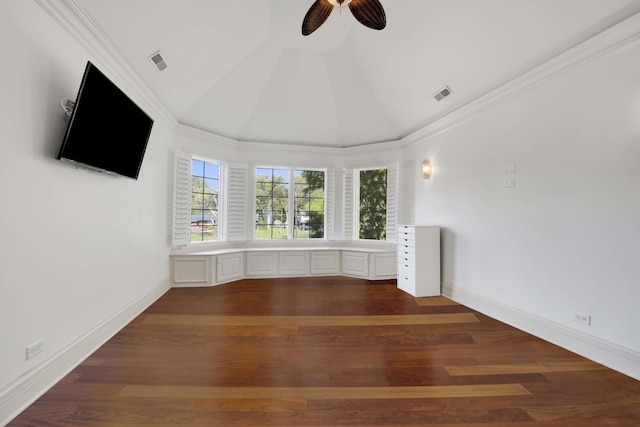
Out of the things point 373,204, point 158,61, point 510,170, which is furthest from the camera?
point 373,204

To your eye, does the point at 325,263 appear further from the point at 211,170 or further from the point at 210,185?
the point at 211,170

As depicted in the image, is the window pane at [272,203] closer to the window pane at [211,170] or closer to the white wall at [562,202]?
the window pane at [211,170]

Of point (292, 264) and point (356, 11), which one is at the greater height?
point (356, 11)

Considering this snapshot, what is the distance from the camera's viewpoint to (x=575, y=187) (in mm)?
2566

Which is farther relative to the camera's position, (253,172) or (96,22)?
(253,172)

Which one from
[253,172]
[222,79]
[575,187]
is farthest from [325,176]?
[575,187]

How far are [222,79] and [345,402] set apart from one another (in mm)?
4319

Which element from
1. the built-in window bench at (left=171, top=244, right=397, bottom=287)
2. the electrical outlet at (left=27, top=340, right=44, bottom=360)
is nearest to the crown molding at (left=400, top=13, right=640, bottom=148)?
the built-in window bench at (left=171, top=244, right=397, bottom=287)

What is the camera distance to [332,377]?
2137mm

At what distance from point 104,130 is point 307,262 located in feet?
12.6

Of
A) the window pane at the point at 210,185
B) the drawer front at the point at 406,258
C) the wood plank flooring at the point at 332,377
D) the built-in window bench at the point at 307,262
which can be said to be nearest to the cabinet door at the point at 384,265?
the built-in window bench at the point at 307,262

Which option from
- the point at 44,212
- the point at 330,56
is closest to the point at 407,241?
the point at 330,56

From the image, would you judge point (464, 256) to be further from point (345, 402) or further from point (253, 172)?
point (253, 172)

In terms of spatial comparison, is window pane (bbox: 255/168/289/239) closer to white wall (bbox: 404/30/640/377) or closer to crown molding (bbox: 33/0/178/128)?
crown molding (bbox: 33/0/178/128)
